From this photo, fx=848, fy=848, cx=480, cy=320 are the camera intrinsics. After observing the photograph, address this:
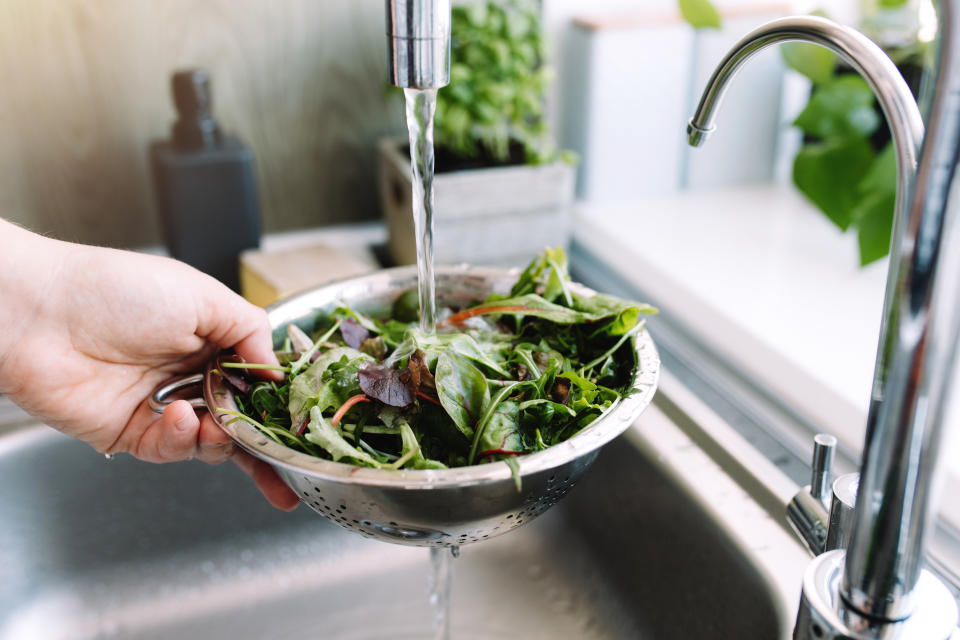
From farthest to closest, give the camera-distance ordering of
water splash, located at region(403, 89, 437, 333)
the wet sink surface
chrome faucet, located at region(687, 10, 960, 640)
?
the wet sink surface, water splash, located at region(403, 89, 437, 333), chrome faucet, located at region(687, 10, 960, 640)

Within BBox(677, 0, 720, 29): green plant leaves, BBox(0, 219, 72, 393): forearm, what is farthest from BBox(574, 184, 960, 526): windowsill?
BBox(0, 219, 72, 393): forearm

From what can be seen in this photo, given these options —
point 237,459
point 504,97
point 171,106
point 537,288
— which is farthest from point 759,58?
point 237,459

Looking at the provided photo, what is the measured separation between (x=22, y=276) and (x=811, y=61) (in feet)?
2.83

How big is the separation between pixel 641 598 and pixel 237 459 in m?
0.36

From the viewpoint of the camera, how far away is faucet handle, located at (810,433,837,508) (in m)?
0.53

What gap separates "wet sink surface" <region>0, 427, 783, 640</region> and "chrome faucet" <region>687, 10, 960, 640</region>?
34 cm

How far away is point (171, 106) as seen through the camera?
107cm

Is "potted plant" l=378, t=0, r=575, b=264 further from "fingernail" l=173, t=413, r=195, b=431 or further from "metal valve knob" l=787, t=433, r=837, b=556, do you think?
"metal valve knob" l=787, t=433, r=837, b=556

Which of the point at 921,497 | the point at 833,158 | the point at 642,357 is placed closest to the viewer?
the point at 921,497

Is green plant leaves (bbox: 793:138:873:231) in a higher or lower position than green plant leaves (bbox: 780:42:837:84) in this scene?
lower

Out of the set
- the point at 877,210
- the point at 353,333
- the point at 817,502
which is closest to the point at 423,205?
the point at 353,333

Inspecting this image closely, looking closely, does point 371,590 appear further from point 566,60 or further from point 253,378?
point 566,60

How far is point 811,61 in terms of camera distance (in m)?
1.00

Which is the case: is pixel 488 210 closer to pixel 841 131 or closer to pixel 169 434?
pixel 841 131
